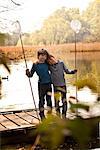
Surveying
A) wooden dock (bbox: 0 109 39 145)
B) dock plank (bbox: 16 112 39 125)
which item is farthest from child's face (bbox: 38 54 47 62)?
dock plank (bbox: 16 112 39 125)

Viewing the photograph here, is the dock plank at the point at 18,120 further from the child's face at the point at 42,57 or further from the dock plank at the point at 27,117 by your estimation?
the child's face at the point at 42,57

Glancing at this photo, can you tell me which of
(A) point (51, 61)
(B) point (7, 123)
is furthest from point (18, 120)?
(A) point (51, 61)

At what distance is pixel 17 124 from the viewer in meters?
4.52

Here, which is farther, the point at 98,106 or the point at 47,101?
the point at 47,101

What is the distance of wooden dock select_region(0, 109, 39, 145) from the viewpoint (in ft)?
13.4

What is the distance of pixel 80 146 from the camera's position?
0.46 metres

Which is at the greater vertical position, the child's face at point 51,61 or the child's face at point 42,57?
the child's face at point 42,57

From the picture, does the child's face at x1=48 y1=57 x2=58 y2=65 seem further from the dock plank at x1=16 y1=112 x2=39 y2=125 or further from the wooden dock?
the dock plank at x1=16 y1=112 x2=39 y2=125

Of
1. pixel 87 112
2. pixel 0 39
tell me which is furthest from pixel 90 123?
pixel 0 39

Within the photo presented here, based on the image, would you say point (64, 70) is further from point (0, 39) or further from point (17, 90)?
point (17, 90)

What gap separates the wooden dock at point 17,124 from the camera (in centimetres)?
408

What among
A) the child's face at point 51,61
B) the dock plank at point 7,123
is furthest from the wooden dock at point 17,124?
the child's face at point 51,61

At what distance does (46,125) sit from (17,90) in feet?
49.0

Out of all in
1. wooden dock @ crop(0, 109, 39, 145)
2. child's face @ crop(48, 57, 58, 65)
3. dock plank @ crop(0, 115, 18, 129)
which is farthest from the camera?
dock plank @ crop(0, 115, 18, 129)
